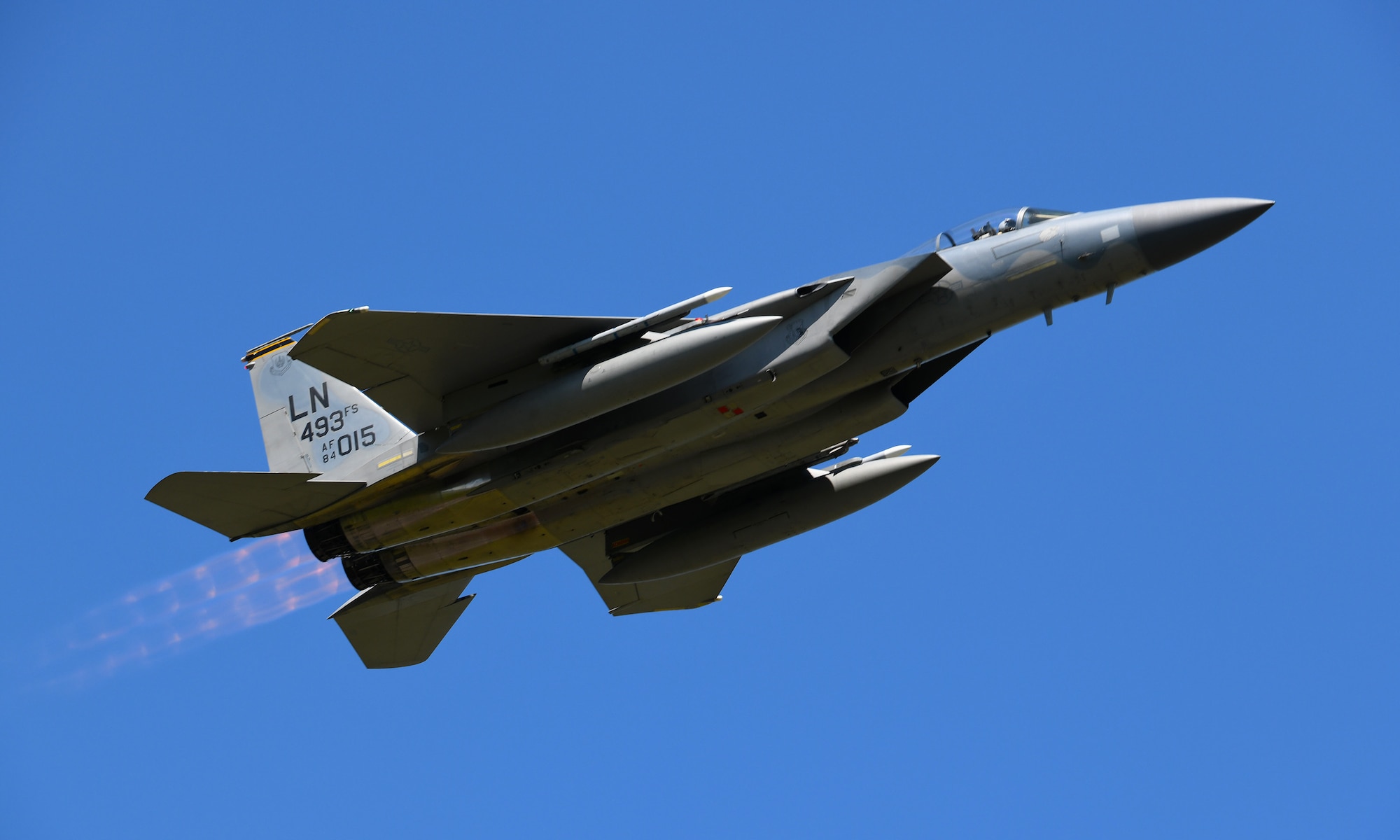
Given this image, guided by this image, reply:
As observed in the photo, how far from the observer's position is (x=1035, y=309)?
14156mm

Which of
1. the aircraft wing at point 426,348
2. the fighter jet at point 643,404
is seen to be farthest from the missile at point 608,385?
the aircraft wing at point 426,348

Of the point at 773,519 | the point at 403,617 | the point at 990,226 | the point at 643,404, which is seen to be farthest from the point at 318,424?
the point at 990,226

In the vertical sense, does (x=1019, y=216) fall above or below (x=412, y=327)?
below

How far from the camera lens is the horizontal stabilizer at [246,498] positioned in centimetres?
1500

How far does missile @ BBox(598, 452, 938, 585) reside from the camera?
1686cm

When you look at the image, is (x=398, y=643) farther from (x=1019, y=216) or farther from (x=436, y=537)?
(x=1019, y=216)

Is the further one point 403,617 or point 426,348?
point 403,617

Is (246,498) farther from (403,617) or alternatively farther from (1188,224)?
(1188,224)

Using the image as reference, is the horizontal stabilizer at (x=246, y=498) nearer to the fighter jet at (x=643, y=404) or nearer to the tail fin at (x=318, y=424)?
the fighter jet at (x=643, y=404)

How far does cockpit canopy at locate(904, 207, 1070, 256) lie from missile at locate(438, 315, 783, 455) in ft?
7.32

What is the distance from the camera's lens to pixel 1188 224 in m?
13.8

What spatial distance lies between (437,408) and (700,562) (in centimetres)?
453

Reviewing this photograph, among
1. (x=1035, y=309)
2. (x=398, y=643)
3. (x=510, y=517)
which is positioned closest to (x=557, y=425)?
(x=510, y=517)

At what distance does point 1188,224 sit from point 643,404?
21.0 ft
